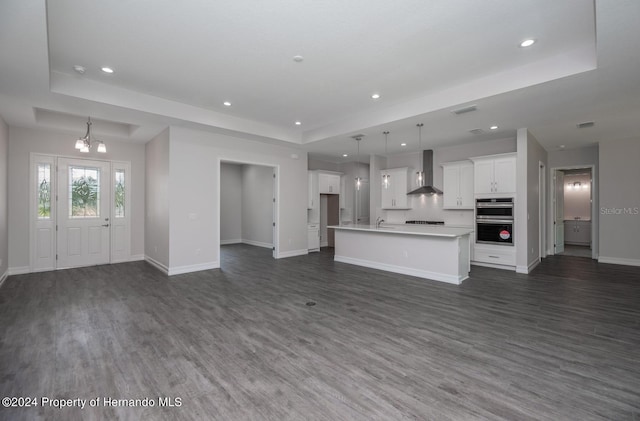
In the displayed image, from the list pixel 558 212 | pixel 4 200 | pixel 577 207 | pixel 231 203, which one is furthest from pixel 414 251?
pixel 577 207

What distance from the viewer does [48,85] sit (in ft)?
12.0

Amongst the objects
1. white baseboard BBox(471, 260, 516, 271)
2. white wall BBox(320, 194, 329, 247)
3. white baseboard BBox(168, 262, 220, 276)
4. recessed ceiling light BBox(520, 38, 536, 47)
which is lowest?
white baseboard BBox(471, 260, 516, 271)

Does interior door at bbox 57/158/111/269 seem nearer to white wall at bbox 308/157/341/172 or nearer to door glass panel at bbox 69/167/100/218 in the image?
door glass panel at bbox 69/167/100/218

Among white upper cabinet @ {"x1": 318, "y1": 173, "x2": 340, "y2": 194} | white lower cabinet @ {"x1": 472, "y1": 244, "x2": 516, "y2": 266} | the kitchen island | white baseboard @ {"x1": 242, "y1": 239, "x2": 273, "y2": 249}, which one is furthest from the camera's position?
white baseboard @ {"x1": 242, "y1": 239, "x2": 273, "y2": 249}

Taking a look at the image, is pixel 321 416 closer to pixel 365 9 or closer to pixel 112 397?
pixel 112 397

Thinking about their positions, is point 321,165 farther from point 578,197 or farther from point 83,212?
point 578,197

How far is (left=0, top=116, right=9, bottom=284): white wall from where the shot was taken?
4.98 m

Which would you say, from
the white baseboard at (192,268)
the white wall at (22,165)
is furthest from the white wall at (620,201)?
the white wall at (22,165)

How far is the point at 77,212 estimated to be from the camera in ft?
20.7

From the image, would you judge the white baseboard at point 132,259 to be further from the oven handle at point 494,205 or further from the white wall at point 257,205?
the oven handle at point 494,205

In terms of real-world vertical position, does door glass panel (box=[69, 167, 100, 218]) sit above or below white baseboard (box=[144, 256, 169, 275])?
above

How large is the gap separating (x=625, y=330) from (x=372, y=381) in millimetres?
3025

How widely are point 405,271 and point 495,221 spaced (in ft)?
7.80

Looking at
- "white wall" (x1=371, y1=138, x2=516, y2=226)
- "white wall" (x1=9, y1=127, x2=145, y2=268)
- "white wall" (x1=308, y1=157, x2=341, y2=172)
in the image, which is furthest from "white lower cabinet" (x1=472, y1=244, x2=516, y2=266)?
"white wall" (x1=9, y1=127, x2=145, y2=268)
